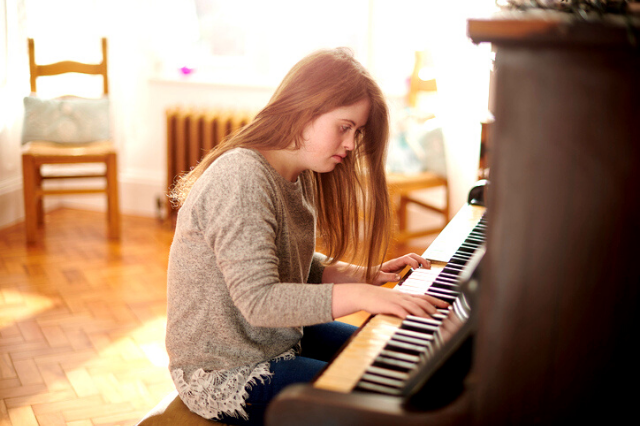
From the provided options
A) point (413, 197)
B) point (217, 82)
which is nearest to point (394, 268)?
point (413, 197)

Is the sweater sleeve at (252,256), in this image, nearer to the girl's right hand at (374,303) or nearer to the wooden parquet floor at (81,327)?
the girl's right hand at (374,303)

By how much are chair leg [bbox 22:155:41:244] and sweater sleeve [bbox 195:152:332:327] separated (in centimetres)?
287

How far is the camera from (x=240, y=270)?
1.07 m

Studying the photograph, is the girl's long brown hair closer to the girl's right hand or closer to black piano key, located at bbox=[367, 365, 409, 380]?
the girl's right hand

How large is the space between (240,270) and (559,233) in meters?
0.57

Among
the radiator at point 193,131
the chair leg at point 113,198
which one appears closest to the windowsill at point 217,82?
the radiator at point 193,131

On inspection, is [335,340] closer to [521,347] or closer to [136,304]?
[521,347]

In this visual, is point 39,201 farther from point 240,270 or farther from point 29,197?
point 240,270

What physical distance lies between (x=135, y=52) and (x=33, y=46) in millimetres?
670

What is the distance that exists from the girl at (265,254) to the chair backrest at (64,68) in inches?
110

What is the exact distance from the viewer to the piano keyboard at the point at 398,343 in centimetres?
85

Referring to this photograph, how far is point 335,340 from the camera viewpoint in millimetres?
1519

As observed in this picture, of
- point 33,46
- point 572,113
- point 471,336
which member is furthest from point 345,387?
point 33,46

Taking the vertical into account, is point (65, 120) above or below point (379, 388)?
below
